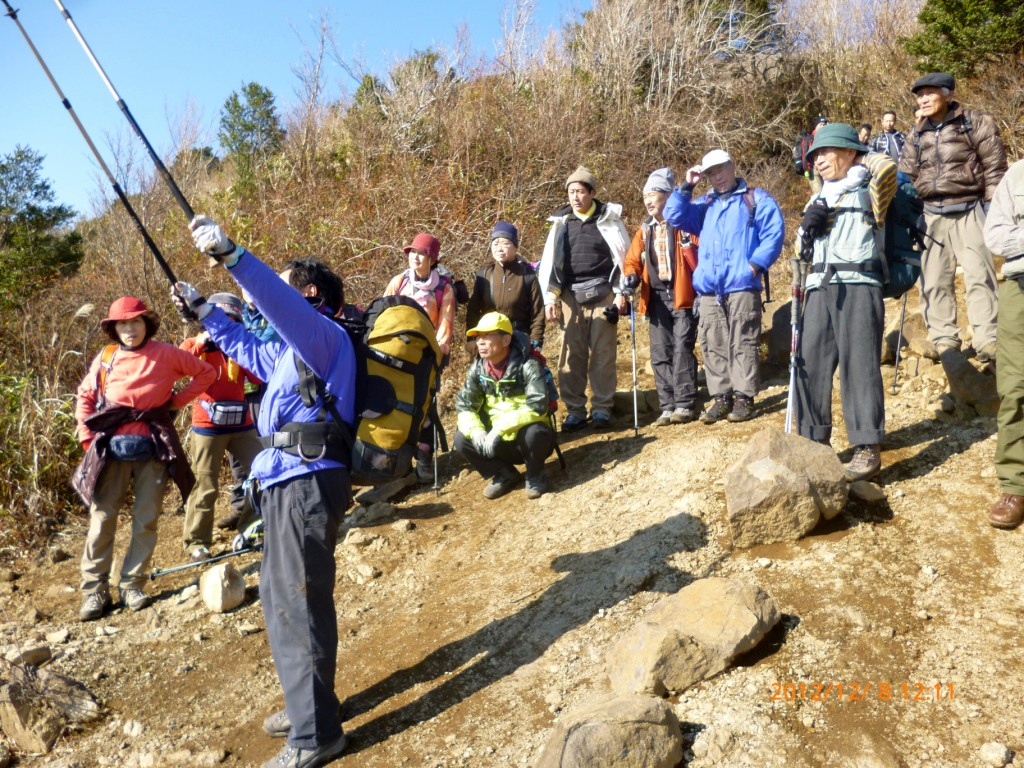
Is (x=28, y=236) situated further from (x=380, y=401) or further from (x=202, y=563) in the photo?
(x=380, y=401)

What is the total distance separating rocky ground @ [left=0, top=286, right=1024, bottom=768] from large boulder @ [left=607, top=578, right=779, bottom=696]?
0.29ft

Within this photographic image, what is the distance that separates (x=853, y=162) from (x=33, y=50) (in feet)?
14.7

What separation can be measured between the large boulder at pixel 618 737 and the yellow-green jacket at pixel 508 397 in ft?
9.80

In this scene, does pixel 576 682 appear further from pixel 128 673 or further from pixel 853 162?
pixel 853 162

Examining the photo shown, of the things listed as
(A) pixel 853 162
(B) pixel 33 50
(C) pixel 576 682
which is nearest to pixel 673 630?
(C) pixel 576 682

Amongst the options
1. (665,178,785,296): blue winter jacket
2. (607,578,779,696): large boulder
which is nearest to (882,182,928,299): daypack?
(665,178,785,296): blue winter jacket

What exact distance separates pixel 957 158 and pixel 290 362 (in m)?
5.04

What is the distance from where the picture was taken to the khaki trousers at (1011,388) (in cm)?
419

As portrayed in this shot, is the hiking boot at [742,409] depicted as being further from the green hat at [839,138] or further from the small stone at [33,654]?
the small stone at [33,654]

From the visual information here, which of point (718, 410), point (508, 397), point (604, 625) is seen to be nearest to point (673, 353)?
point (718, 410)

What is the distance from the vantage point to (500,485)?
624 centimetres

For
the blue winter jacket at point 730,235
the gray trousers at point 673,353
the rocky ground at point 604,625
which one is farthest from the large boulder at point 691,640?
the gray trousers at point 673,353

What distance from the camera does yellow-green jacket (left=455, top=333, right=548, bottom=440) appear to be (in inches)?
236

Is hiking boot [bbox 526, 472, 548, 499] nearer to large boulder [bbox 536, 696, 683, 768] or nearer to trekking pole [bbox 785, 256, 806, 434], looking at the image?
trekking pole [bbox 785, 256, 806, 434]
